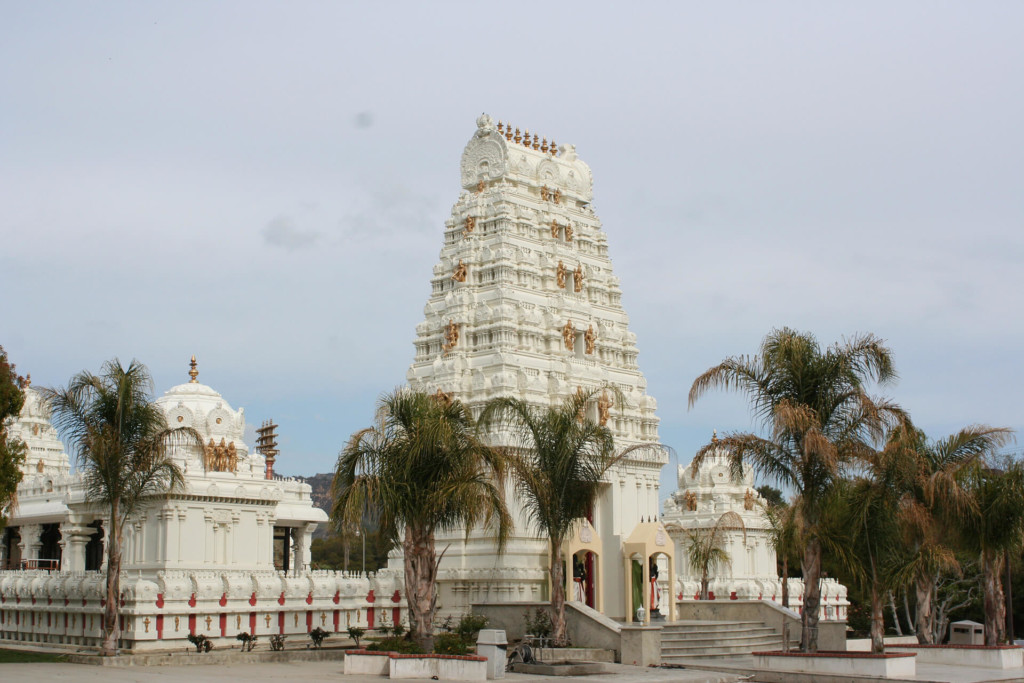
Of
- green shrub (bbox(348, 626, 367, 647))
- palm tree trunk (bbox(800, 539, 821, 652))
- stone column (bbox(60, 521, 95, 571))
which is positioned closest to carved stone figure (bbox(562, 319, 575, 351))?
green shrub (bbox(348, 626, 367, 647))

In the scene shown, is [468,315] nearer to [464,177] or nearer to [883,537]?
[464,177]

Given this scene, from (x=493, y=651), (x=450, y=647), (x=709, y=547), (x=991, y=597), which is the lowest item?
(x=450, y=647)

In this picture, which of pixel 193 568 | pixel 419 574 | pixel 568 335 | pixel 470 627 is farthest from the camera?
pixel 568 335

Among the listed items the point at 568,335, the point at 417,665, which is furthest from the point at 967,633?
the point at 417,665

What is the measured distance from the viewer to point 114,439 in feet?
96.4

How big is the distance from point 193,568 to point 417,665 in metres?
14.8

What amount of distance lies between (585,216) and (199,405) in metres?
16.5

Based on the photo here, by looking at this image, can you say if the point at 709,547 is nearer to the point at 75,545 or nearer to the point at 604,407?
the point at 604,407

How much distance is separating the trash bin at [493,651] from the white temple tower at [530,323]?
12.8 meters

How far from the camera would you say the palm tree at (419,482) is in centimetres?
2800

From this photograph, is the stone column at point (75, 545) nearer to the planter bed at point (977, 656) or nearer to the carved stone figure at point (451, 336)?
the carved stone figure at point (451, 336)

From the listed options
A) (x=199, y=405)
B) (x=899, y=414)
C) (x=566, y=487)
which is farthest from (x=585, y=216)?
(x=899, y=414)

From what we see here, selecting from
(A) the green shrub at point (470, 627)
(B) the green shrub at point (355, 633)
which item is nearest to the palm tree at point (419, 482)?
(B) the green shrub at point (355, 633)

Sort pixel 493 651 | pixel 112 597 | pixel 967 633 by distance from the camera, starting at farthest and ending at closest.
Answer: pixel 967 633, pixel 112 597, pixel 493 651
